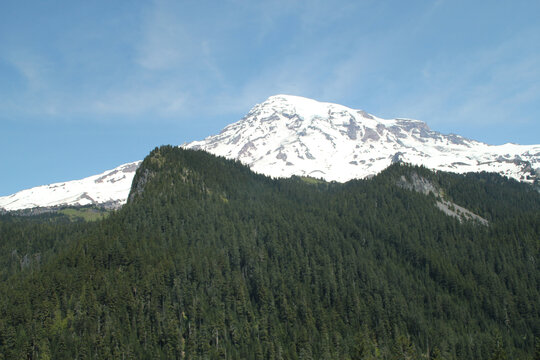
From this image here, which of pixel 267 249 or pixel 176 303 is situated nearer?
pixel 176 303

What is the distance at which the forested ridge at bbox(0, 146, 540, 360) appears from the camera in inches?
4788

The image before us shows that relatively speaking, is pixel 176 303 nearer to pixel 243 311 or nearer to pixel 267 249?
pixel 243 311

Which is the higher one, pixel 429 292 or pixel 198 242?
pixel 198 242

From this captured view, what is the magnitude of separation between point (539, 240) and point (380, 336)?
97953 millimetres

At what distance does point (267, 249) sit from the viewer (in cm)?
17538

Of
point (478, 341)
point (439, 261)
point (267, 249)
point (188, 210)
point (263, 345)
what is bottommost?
point (478, 341)

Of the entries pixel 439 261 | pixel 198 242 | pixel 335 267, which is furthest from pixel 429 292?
pixel 198 242

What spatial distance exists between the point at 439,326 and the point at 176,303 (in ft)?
274

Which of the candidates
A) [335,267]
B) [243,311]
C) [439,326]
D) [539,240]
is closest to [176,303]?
[243,311]

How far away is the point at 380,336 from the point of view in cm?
13962

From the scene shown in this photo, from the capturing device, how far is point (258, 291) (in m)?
149

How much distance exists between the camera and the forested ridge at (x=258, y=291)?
122m

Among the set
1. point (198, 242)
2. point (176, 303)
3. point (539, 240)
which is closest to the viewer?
point (176, 303)

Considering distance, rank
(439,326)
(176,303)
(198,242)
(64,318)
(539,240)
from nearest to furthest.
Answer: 1. (64,318)
2. (176,303)
3. (439,326)
4. (198,242)
5. (539,240)
